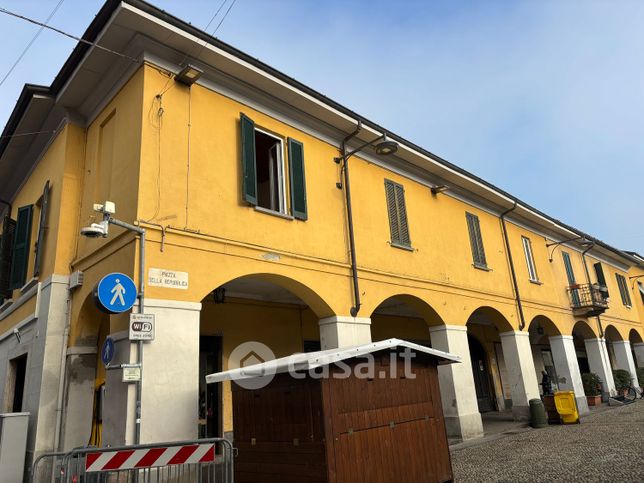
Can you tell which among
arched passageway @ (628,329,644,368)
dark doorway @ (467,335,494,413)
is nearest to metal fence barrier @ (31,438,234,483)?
dark doorway @ (467,335,494,413)

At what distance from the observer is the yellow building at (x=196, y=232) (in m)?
7.61

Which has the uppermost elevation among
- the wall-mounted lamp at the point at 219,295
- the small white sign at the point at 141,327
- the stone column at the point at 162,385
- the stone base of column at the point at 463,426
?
the wall-mounted lamp at the point at 219,295

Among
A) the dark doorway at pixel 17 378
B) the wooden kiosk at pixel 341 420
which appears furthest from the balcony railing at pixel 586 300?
the dark doorway at pixel 17 378

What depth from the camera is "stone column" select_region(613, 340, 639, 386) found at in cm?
2217

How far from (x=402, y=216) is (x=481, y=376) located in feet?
33.8

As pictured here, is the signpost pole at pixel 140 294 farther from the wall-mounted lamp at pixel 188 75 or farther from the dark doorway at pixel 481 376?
the dark doorway at pixel 481 376

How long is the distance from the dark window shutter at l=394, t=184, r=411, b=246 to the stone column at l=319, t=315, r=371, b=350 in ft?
9.60

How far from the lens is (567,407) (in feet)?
47.3

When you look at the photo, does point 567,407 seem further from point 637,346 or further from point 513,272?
point 637,346

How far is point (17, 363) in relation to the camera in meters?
11.2

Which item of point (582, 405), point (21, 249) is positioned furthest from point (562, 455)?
point (21, 249)

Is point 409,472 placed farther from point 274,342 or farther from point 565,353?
point 565,353

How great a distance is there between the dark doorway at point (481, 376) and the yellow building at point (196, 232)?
4441 mm

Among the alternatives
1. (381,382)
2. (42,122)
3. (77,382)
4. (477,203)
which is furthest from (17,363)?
(477,203)
